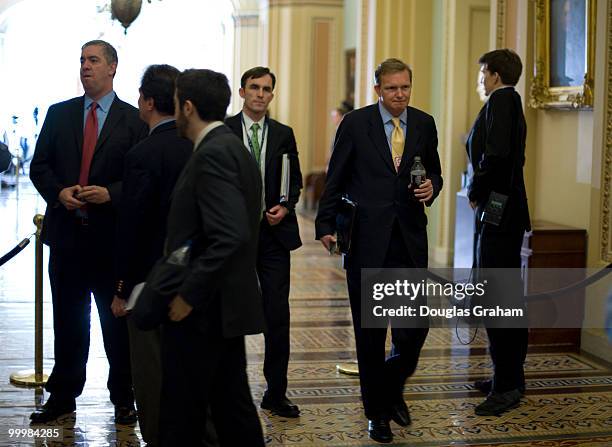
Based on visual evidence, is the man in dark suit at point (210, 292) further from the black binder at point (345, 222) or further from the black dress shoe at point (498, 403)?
the black dress shoe at point (498, 403)

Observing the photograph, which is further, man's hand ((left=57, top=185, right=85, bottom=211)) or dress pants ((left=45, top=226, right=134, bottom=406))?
dress pants ((left=45, top=226, right=134, bottom=406))

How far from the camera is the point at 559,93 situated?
304 inches

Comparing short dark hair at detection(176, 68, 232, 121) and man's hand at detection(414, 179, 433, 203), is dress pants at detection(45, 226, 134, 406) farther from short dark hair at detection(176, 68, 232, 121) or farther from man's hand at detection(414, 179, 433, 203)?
short dark hair at detection(176, 68, 232, 121)

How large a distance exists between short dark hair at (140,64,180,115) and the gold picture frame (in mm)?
4031

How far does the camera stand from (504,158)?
17.7ft

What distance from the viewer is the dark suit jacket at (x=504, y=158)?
5418mm

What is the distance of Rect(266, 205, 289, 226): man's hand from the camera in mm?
5301

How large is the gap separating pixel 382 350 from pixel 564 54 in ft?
12.4

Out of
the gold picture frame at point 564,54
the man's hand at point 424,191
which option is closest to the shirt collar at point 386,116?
the man's hand at point 424,191

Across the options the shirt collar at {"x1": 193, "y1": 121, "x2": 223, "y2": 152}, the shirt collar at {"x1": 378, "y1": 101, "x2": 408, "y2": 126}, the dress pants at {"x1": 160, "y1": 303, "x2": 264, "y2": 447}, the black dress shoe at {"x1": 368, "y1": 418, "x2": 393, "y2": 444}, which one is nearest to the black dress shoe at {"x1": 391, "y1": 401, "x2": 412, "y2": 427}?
the black dress shoe at {"x1": 368, "y1": 418, "x2": 393, "y2": 444}

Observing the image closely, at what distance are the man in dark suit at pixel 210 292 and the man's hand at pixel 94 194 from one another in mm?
1432

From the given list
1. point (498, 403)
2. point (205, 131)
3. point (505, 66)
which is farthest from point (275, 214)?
point (205, 131)

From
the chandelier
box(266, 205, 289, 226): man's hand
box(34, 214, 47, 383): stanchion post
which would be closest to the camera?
box(266, 205, 289, 226): man's hand

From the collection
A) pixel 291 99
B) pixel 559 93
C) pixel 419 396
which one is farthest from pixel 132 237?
pixel 291 99
